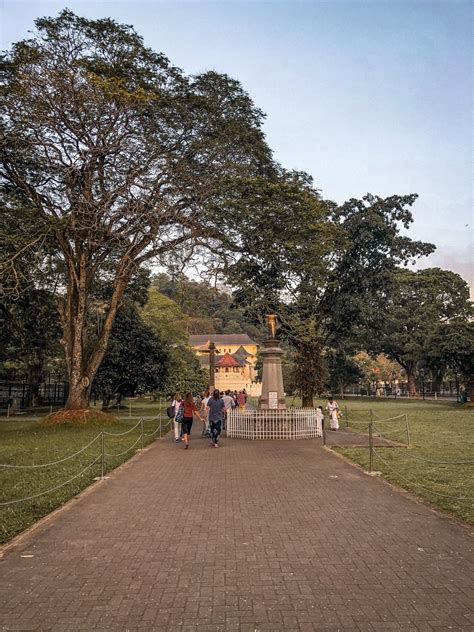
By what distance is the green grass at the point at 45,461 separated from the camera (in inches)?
300

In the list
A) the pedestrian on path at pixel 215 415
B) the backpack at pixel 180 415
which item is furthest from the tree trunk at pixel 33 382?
the pedestrian on path at pixel 215 415

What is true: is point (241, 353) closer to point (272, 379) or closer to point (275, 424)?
point (272, 379)

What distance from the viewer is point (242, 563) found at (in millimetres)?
5250

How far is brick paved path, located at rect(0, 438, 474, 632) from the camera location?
412cm

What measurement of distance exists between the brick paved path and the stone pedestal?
1025cm

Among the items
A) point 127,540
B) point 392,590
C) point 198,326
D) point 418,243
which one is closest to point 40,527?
point 127,540

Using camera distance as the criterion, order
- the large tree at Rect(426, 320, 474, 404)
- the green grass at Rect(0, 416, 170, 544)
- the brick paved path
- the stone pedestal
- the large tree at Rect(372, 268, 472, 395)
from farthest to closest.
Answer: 1. the large tree at Rect(372, 268, 472, 395)
2. the large tree at Rect(426, 320, 474, 404)
3. the stone pedestal
4. the green grass at Rect(0, 416, 170, 544)
5. the brick paved path

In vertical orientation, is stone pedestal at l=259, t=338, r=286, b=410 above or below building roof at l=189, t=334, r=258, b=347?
below

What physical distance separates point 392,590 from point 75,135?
19.3 meters

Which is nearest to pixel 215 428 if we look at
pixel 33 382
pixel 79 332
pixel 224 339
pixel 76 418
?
pixel 76 418

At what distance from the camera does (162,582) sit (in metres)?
4.79

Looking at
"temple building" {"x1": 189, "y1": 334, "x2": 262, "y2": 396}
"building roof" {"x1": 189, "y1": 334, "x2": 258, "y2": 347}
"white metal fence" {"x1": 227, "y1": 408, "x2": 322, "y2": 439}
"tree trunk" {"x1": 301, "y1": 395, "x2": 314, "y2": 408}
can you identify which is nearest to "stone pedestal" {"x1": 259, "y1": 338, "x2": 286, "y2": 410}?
"white metal fence" {"x1": 227, "y1": 408, "x2": 322, "y2": 439}

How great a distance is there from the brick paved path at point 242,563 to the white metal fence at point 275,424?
26.3 feet

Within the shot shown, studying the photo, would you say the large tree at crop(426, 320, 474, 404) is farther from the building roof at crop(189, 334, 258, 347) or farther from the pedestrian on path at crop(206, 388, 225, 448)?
the building roof at crop(189, 334, 258, 347)
